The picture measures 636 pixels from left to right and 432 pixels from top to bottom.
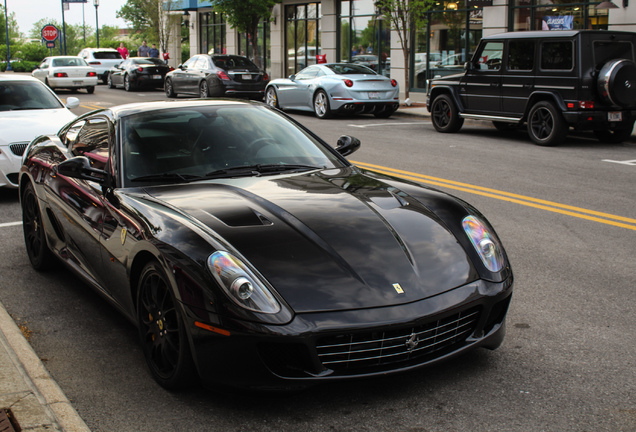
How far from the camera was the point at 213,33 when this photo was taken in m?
43.8

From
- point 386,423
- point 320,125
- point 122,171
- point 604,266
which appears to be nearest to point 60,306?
point 122,171

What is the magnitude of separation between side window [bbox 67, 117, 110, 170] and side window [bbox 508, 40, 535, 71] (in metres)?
10.4

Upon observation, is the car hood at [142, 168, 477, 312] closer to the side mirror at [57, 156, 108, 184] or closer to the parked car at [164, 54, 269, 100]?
the side mirror at [57, 156, 108, 184]

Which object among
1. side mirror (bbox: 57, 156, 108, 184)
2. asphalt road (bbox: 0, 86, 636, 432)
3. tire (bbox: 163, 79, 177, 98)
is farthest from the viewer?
tire (bbox: 163, 79, 177, 98)

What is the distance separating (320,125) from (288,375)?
15.1 meters

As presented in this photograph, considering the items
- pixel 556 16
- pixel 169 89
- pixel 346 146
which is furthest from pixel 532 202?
pixel 169 89

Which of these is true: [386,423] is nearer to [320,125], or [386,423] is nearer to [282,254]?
[282,254]

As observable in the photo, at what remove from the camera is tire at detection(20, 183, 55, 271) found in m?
5.96

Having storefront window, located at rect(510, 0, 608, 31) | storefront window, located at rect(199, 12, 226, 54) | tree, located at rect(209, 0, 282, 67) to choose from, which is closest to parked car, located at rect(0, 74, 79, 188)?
storefront window, located at rect(510, 0, 608, 31)

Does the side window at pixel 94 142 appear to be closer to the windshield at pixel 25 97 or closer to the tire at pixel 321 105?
the windshield at pixel 25 97

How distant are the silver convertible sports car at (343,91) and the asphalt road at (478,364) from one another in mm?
11567

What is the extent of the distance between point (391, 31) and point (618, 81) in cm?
1643

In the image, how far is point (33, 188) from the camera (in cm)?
607

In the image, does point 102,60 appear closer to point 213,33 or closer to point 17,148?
point 213,33
